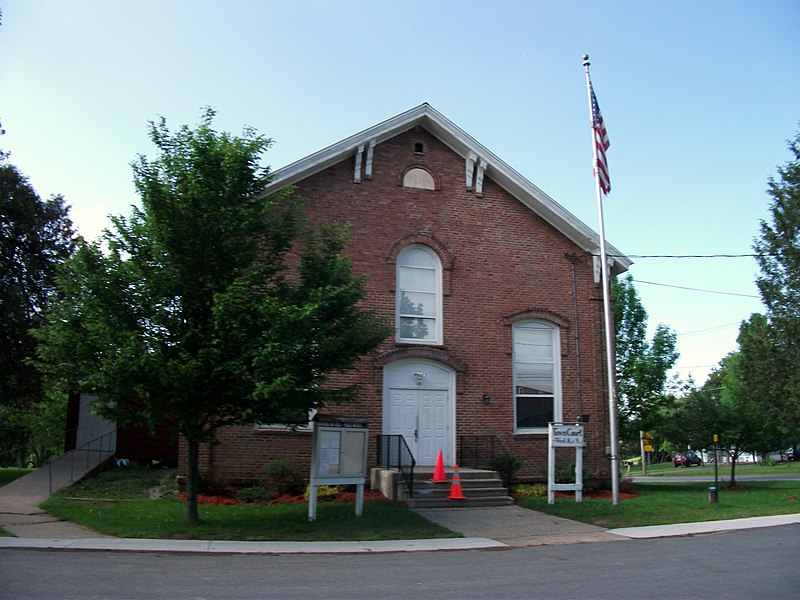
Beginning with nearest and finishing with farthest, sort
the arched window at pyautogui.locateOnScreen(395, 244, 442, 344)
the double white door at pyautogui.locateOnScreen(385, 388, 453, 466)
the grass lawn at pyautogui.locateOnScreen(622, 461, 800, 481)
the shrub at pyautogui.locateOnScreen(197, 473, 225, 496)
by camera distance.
Answer: the shrub at pyautogui.locateOnScreen(197, 473, 225, 496) → the double white door at pyautogui.locateOnScreen(385, 388, 453, 466) → the arched window at pyautogui.locateOnScreen(395, 244, 442, 344) → the grass lawn at pyautogui.locateOnScreen(622, 461, 800, 481)

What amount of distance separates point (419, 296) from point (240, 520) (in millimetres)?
7775

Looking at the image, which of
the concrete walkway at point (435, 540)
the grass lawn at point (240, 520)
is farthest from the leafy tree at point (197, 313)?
the concrete walkway at point (435, 540)

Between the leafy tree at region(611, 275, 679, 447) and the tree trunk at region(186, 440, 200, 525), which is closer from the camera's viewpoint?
the tree trunk at region(186, 440, 200, 525)

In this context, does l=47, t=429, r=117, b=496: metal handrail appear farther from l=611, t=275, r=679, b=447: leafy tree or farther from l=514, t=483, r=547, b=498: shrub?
l=611, t=275, r=679, b=447: leafy tree

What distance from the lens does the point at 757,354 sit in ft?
83.0

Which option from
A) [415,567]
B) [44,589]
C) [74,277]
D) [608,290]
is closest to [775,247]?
[608,290]

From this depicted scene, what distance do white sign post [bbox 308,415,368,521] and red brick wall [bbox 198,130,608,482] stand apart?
3.50 m

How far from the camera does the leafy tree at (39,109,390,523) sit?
38.8 feet

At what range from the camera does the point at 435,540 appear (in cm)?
1206

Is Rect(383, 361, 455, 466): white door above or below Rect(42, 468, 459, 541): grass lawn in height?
above

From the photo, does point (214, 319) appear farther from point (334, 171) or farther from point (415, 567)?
point (334, 171)

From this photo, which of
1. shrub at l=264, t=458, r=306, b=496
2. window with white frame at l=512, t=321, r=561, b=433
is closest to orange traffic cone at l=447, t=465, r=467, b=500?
shrub at l=264, t=458, r=306, b=496

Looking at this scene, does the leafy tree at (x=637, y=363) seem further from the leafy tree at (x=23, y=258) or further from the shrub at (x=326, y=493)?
the leafy tree at (x=23, y=258)

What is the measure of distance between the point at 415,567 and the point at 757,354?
65.2 ft
